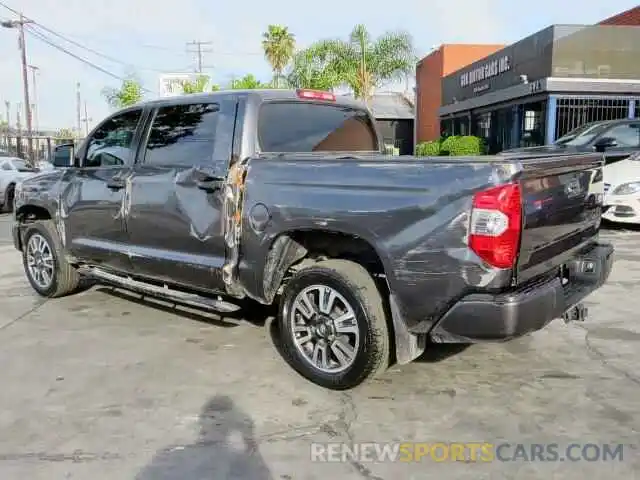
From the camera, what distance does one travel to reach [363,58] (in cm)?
3170

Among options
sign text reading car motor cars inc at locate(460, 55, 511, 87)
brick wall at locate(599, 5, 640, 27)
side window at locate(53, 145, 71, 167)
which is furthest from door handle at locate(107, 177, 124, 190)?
brick wall at locate(599, 5, 640, 27)

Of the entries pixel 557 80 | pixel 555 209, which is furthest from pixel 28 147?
pixel 555 209

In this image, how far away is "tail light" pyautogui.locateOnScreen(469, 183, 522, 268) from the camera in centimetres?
323

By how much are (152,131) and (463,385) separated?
318 cm

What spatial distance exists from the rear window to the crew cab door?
0.29 metres

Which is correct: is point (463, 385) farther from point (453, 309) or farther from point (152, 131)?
point (152, 131)

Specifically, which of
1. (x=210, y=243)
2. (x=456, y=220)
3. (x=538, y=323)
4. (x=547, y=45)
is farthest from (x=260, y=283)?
(x=547, y=45)

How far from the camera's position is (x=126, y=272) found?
548 cm

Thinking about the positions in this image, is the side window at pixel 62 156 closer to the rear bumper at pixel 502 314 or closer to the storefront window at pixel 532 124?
the rear bumper at pixel 502 314

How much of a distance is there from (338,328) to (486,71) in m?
20.8

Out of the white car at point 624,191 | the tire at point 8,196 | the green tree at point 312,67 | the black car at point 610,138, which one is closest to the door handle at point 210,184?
the white car at point 624,191

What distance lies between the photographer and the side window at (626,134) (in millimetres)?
11398

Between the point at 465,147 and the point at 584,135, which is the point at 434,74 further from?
the point at 584,135

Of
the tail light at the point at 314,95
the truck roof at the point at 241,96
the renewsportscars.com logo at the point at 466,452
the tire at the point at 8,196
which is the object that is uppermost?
the tail light at the point at 314,95
